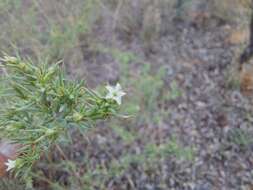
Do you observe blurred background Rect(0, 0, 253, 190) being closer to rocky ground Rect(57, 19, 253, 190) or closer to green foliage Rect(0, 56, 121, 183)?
rocky ground Rect(57, 19, 253, 190)

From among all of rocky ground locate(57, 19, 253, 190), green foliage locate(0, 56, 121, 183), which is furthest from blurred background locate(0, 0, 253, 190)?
green foliage locate(0, 56, 121, 183)

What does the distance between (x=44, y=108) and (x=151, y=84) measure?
4.16 feet

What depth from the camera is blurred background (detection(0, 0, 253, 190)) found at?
2.12 meters

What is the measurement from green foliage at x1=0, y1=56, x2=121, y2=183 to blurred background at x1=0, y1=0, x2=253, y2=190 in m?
0.38

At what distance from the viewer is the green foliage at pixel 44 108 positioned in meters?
1.24

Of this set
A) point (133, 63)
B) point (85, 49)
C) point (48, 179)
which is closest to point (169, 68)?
point (133, 63)

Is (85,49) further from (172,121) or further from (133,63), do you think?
(172,121)

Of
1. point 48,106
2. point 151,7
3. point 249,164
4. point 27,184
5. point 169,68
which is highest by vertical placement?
point 151,7

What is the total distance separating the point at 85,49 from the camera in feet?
9.21

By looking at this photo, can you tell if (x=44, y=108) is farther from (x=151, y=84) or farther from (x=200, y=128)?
(x=200, y=128)

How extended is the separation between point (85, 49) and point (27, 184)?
58.7 inches

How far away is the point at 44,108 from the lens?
4.20 ft

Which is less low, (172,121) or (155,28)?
(155,28)

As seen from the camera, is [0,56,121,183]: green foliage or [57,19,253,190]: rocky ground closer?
[0,56,121,183]: green foliage
